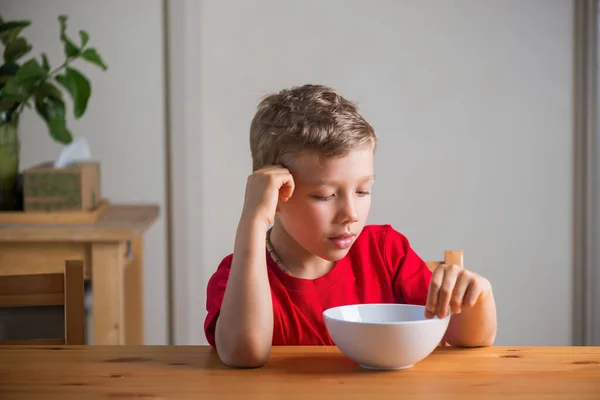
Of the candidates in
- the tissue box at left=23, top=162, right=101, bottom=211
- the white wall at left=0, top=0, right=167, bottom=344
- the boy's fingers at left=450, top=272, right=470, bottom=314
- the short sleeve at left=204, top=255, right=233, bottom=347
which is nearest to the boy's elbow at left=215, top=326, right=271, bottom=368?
the short sleeve at left=204, top=255, right=233, bottom=347

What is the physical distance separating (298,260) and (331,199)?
18 centimetres

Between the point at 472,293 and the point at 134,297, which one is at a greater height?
the point at 472,293

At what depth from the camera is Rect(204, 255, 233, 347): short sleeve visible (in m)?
1.09

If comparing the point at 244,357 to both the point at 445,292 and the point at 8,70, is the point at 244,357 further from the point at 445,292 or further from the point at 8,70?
the point at 8,70

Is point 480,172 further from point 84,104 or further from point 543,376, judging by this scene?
point 543,376

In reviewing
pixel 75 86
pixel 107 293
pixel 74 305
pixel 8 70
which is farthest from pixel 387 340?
pixel 8 70

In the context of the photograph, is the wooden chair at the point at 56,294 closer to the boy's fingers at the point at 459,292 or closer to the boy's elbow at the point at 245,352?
the boy's elbow at the point at 245,352

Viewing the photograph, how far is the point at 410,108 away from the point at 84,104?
3.80 ft

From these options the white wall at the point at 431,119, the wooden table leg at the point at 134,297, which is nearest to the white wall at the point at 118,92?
the white wall at the point at 431,119

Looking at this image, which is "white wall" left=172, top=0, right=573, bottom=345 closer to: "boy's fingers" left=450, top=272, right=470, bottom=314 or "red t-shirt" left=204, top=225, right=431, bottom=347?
"red t-shirt" left=204, top=225, right=431, bottom=347

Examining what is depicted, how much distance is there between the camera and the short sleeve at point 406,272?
4.10 ft

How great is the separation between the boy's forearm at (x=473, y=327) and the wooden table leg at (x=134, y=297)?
142cm

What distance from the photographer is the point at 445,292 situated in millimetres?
927

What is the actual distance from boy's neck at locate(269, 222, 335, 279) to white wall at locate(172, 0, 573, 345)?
59.0 inches
